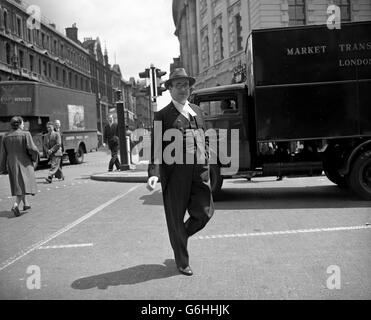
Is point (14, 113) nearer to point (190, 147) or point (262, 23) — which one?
point (262, 23)

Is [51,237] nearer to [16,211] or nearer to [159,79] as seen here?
[16,211]

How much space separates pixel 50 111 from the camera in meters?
19.6

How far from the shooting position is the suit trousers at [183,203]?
4184mm

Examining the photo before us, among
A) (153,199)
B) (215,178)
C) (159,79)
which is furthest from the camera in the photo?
(159,79)

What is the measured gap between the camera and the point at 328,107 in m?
7.80

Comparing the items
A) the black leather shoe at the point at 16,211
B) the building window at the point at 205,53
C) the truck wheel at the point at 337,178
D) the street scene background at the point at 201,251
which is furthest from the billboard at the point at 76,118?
the building window at the point at 205,53

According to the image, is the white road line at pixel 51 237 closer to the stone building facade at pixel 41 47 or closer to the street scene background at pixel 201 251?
the street scene background at pixel 201 251

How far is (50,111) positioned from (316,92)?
1449cm

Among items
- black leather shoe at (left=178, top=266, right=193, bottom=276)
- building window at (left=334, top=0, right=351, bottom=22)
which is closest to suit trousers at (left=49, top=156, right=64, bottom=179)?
black leather shoe at (left=178, top=266, right=193, bottom=276)

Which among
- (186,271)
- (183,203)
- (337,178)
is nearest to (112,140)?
(337,178)

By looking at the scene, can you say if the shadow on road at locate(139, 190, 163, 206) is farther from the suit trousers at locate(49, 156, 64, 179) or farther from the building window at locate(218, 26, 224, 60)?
the building window at locate(218, 26, 224, 60)

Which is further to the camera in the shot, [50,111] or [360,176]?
[50,111]

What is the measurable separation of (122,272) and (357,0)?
2310 centimetres
